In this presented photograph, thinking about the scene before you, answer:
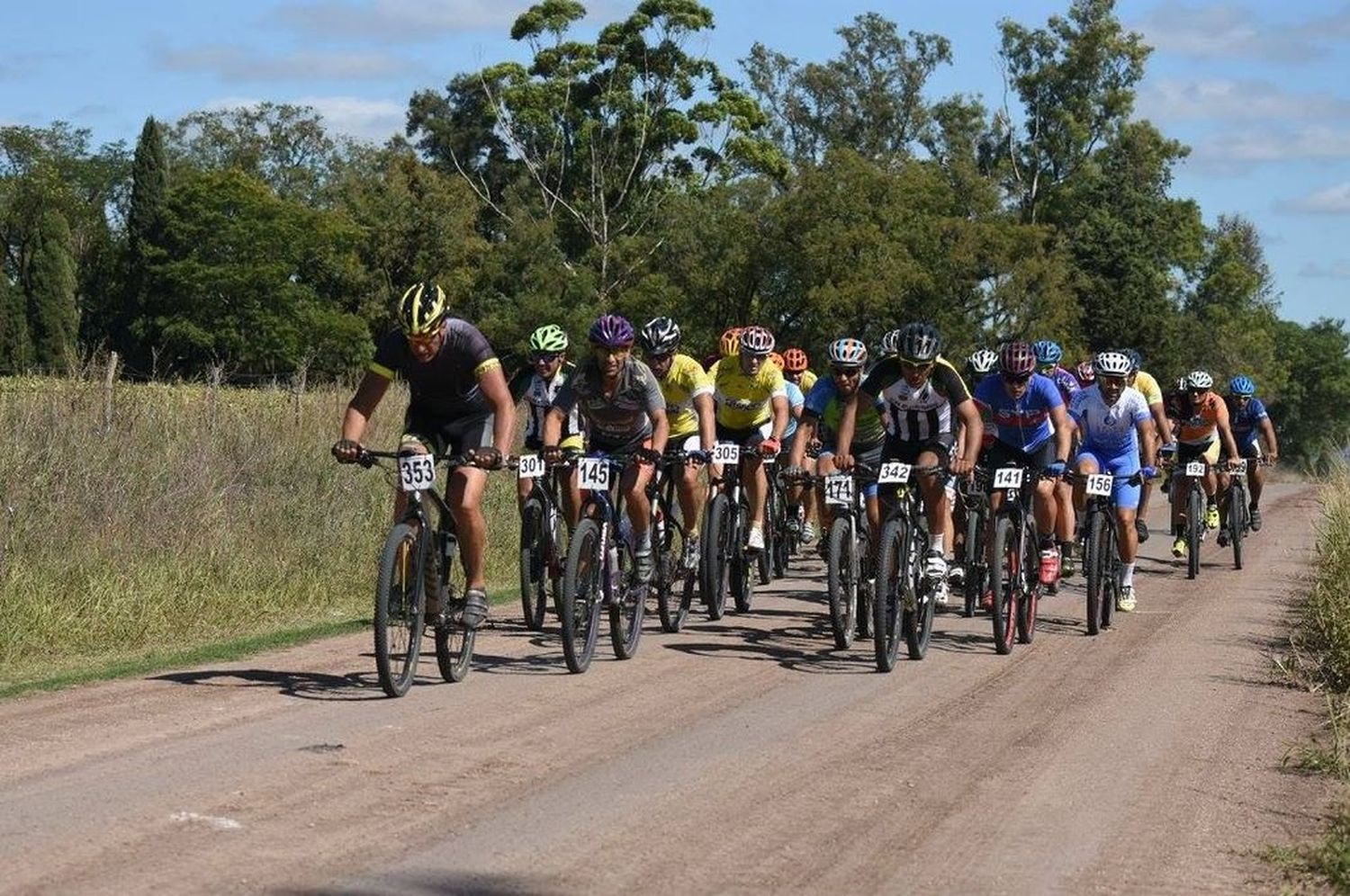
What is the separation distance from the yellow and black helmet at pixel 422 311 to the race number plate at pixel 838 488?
9.60 ft

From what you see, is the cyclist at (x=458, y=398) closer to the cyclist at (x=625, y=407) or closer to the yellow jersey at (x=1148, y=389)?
the cyclist at (x=625, y=407)

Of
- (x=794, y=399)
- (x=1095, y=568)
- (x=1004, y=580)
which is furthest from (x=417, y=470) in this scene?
(x=794, y=399)

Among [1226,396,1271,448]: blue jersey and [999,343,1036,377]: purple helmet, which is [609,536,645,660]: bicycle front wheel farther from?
[1226,396,1271,448]: blue jersey

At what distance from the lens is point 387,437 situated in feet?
74.1

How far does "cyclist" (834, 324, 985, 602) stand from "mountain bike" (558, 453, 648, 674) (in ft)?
4.92

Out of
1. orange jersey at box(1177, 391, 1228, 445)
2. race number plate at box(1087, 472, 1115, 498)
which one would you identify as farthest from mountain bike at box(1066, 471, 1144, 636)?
orange jersey at box(1177, 391, 1228, 445)

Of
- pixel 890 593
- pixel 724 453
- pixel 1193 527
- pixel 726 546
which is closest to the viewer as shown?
pixel 890 593

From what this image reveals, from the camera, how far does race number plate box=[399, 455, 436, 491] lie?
33.6 ft

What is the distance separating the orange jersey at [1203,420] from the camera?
22641 millimetres

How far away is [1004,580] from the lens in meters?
→ 13.5

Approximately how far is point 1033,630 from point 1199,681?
2338 millimetres

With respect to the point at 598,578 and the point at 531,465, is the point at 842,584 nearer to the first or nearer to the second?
the point at 598,578

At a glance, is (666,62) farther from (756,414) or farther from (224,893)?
(224,893)

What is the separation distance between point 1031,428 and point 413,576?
6.33 m
